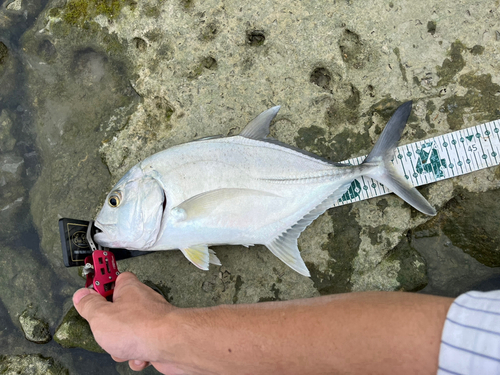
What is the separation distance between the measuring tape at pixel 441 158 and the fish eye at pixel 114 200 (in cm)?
128

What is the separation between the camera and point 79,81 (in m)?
2.39

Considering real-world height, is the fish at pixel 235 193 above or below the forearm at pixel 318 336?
above

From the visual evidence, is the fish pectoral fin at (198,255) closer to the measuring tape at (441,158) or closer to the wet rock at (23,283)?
the measuring tape at (441,158)

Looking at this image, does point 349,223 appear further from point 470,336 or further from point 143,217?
point 143,217

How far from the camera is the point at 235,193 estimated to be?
190 cm

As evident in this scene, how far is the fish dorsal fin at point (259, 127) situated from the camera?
75.5 inches

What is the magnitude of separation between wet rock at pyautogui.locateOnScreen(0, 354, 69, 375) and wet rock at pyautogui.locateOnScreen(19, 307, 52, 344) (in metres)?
0.12

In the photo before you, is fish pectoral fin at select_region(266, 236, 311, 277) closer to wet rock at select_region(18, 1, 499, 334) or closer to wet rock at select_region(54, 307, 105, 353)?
wet rock at select_region(18, 1, 499, 334)

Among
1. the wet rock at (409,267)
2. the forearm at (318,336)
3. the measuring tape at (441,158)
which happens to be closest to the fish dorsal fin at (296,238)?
the measuring tape at (441,158)

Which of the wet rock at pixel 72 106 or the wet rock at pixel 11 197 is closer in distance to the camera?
the wet rock at pixel 72 106

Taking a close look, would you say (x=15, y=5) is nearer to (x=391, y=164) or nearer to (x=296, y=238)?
(x=296, y=238)

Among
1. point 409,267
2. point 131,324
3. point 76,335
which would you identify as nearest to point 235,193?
point 131,324

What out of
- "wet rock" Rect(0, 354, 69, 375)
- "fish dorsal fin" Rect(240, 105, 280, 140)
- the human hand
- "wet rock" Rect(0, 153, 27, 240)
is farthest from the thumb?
"fish dorsal fin" Rect(240, 105, 280, 140)

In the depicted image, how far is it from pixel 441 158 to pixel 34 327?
2844 millimetres
